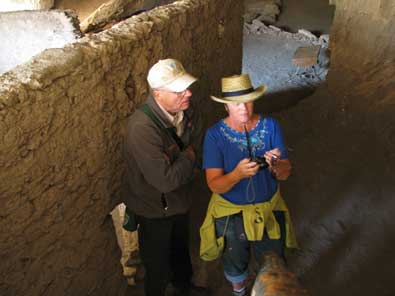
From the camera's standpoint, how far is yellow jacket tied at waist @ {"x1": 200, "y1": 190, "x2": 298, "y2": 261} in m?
2.72

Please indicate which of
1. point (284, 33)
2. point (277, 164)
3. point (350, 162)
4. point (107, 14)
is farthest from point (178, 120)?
point (284, 33)

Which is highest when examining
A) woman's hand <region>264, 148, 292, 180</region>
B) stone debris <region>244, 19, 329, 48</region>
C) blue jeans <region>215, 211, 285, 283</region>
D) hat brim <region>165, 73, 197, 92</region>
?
hat brim <region>165, 73, 197, 92</region>

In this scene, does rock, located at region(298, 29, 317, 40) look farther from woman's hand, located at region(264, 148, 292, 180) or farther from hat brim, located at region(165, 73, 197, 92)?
hat brim, located at region(165, 73, 197, 92)

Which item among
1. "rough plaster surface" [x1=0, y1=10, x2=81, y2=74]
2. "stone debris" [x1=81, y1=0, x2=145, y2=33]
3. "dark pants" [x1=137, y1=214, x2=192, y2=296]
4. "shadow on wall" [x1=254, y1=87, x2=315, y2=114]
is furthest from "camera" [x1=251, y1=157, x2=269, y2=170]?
"stone debris" [x1=81, y1=0, x2=145, y2=33]

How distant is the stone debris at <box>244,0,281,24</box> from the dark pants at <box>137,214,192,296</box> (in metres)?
9.84

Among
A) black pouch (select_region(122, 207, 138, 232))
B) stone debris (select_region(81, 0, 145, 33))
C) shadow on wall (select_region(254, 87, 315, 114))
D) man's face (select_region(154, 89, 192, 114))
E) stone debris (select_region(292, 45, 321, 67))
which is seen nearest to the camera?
man's face (select_region(154, 89, 192, 114))

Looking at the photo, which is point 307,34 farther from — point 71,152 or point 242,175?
point 71,152

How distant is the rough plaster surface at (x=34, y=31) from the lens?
4.81 metres

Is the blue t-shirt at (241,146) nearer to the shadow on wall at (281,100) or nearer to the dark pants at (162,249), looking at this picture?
the dark pants at (162,249)

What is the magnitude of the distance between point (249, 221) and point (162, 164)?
68 cm

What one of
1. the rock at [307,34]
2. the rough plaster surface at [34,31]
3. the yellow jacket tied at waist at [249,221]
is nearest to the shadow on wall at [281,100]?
the rock at [307,34]

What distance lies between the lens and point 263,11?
1220 centimetres

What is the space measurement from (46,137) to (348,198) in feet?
11.4

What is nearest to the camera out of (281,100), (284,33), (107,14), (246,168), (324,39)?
(246,168)
